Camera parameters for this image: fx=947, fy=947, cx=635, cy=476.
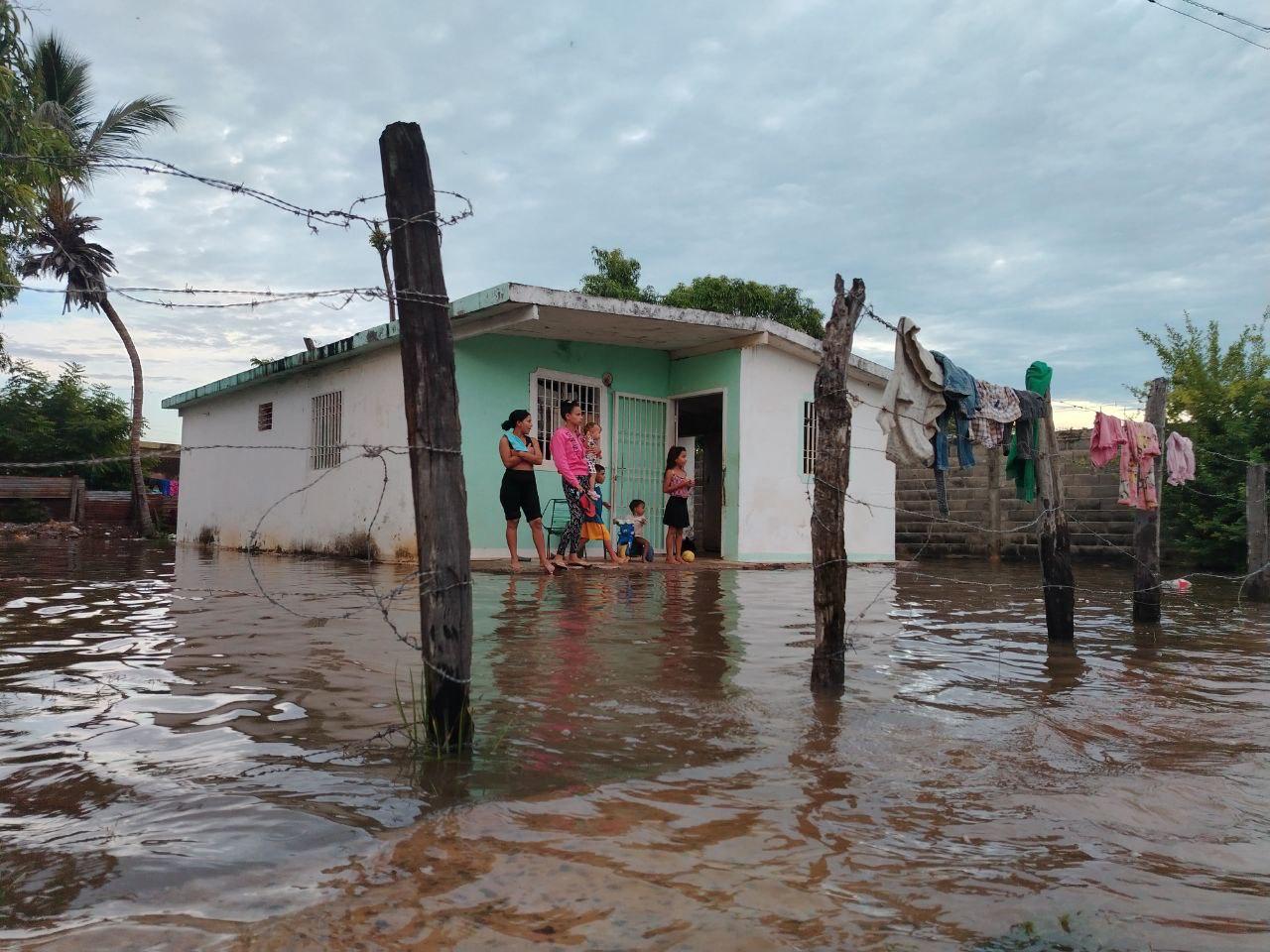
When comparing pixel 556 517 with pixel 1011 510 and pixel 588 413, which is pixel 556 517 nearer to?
pixel 588 413

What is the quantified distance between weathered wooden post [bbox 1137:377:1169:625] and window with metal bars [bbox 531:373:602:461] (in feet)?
22.9

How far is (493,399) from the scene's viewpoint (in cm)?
1170

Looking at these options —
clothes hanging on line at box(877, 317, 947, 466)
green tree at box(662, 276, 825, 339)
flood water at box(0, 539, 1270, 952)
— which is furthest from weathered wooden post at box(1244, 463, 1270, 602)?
green tree at box(662, 276, 825, 339)

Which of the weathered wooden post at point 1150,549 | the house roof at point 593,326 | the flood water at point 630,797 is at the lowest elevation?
the flood water at point 630,797

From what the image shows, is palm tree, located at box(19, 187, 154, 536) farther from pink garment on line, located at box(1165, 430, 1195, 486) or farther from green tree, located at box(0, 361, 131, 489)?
pink garment on line, located at box(1165, 430, 1195, 486)

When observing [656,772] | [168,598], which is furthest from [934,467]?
[168,598]

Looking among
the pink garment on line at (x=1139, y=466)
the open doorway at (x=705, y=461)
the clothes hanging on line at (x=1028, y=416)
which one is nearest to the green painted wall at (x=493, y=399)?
the open doorway at (x=705, y=461)

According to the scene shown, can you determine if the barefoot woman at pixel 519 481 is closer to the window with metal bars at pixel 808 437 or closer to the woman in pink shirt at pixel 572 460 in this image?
the woman in pink shirt at pixel 572 460

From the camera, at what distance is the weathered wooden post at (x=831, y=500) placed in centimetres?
461

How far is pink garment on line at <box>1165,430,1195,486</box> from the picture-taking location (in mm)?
8328

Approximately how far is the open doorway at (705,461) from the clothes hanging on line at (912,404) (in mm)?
7688

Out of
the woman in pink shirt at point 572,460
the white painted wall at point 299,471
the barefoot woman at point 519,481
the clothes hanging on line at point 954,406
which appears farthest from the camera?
the white painted wall at point 299,471

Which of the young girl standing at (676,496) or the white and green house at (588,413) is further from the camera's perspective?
the young girl standing at (676,496)

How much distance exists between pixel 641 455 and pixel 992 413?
7.43m
